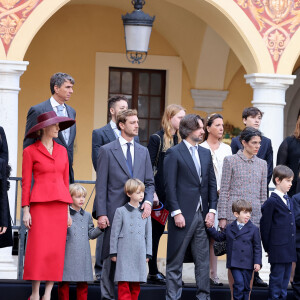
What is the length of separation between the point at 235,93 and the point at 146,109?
1.48 m

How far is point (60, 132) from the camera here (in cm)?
871

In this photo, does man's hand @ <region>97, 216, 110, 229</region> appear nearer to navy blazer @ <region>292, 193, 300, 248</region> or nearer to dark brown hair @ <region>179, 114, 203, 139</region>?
dark brown hair @ <region>179, 114, 203, 139</region>

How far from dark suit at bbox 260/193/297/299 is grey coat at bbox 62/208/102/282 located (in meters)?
1.65

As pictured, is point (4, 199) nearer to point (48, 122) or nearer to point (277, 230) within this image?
point (48, 122)

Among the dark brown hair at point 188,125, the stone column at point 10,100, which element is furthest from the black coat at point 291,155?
the stone column at point 10,100

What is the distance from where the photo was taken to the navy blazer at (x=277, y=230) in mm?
8977

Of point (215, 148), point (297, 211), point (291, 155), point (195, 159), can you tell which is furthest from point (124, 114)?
point (291, 155)

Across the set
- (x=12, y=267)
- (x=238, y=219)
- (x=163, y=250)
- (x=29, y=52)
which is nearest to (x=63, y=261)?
(x=238, y=219)

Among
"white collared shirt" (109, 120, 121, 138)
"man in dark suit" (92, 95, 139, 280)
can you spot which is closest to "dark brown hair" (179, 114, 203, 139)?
"man in dark suit" (92, 95, 139, 280)

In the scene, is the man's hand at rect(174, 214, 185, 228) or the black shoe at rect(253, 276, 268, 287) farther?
the black shoe at rect(253, 276, 268, 287)

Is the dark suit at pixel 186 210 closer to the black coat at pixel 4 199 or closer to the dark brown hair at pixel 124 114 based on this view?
the dark brown hair at pixel 124 114

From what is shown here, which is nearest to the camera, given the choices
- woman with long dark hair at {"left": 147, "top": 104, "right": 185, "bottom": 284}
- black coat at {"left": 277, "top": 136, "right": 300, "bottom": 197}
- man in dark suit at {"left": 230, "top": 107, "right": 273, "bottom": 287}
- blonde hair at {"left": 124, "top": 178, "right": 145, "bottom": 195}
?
blonde hair at {"left": 124, "top": 178, "right": 145, "bottom": 195}

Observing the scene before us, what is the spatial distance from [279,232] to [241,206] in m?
0.57

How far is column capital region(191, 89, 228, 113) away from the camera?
1515 centimetres
